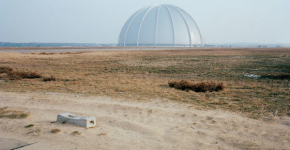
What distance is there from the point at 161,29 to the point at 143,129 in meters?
81.0

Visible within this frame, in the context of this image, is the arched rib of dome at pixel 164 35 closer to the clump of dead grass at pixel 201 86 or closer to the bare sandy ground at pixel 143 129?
the clump of dead grass at pixel 201 86

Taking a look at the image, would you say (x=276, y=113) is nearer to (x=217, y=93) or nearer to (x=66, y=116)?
(x=217, y=93)

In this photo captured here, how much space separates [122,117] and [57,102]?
3198mm

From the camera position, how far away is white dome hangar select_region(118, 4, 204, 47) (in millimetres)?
85812

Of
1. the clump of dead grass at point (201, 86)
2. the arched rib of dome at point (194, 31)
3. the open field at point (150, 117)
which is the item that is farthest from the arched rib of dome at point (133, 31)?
the open field at point (150, 117)

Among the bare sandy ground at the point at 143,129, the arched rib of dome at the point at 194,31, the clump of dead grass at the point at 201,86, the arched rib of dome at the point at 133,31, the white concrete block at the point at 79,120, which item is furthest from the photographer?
the arched rib of dome at the point at 194,31

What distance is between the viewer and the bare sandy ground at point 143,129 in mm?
5934

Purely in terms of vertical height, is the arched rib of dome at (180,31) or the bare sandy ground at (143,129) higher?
the arched rib of dome at (180,31)

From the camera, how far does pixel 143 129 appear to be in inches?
270

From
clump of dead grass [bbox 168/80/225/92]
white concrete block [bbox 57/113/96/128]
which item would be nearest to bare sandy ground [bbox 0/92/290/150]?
white concrete block [bbox 57/113/96/128]

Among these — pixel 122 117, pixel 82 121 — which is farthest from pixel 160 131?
pixel 82 121

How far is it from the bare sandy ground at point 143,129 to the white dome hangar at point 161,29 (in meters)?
77.8

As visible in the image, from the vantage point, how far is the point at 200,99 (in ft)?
34.5

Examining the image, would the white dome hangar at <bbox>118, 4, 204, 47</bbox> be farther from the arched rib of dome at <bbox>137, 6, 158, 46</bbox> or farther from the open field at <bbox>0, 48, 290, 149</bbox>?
the open field at <bbox>0, 48, 290, 149</bbox>
